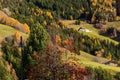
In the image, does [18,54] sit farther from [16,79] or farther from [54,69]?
[54,69]

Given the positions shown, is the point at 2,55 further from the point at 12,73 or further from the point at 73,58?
the point at 73,58

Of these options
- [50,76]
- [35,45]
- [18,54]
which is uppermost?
[50,76]

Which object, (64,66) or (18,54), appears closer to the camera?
(64,66)

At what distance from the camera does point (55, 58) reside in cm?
3866

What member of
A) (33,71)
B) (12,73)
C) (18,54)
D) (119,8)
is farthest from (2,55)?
(119,8)

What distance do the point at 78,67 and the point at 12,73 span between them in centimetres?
12182

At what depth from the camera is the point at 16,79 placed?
143m

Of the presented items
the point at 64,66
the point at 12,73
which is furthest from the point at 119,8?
the point at 12,73

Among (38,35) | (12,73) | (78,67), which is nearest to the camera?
(78,67)

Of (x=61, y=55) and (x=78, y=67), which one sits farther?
(x=61, y=55)

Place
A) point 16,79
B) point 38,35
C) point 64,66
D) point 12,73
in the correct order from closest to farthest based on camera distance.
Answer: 1. point 64,66
2. point 38,35
3. point 16,79
4. point 12,73

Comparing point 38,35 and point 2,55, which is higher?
point 38,35

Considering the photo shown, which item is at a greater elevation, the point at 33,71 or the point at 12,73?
the point at 33,71

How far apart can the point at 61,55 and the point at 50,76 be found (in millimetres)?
1980
